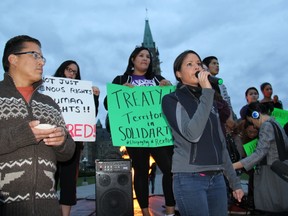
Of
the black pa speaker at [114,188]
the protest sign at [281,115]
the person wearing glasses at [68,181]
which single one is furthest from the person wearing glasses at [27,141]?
the protest sign at [281,115]

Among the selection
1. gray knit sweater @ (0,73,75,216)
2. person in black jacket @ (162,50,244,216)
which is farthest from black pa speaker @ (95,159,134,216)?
gray knit sweater @ (0,73,75,216)

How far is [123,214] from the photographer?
172 inches

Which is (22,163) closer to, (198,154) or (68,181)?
(198,154)

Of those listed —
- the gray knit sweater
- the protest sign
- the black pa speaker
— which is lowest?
the black pa speaker

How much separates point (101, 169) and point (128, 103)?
0.96m

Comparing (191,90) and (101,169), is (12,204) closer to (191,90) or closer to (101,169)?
(191,90)

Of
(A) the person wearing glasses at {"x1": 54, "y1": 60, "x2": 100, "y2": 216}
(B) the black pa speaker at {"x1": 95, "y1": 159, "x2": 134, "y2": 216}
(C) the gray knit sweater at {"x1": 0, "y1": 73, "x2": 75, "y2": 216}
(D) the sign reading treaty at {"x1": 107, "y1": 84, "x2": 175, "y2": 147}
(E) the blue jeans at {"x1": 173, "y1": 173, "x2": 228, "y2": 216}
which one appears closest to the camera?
(C) the gray knit sweater at {"x1": 0, "y1": 73, "x2": 75, "y2": 216}

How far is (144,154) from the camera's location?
15.0ft

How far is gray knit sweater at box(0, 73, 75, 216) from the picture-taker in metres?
2.24

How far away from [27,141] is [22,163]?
0.16 meters

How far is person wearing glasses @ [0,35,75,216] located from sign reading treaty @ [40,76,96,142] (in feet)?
6.42

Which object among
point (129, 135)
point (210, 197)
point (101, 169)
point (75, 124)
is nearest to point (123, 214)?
point (101, 169)

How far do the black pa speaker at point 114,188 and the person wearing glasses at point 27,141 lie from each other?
1.89m

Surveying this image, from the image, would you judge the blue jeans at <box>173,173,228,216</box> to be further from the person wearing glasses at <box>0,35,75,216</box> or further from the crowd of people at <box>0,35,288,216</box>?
the person wearing glasses at <box>0,35,75,216</box>
